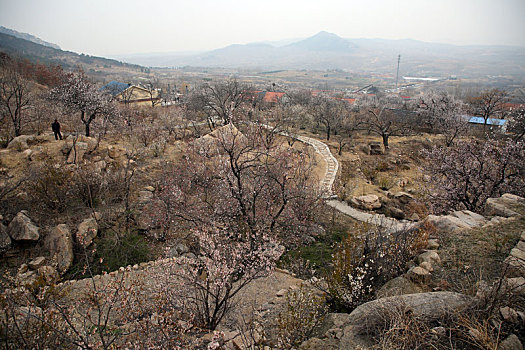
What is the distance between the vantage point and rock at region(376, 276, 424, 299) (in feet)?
19.5

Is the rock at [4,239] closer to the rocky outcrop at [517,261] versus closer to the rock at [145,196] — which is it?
the rock at [145,196]

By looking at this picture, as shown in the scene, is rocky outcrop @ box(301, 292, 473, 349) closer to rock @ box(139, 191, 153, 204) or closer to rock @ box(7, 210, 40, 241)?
rock @ box(7, 210, 40, 241)

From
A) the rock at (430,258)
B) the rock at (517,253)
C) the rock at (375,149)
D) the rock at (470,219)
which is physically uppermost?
the rock at (517,253)

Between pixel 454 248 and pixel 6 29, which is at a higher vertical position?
pixel 6 29

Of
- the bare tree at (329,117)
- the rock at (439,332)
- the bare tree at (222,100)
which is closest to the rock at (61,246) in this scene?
the rock at (439,332)

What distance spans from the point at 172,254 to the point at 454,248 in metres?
8.16

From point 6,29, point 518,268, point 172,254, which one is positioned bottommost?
point 172,254

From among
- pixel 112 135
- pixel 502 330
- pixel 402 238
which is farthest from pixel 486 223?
pixel 112 135

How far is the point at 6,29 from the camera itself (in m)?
150

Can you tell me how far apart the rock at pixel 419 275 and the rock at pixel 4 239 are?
442 inches

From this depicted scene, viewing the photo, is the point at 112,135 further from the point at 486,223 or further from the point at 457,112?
the point at 457,112

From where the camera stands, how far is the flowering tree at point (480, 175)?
11.0 m

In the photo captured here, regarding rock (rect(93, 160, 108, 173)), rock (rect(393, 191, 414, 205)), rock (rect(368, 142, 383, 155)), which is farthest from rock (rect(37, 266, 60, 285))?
rock (rect(368, 142, 383, 155))

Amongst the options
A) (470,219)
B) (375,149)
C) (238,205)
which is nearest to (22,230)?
(238,205)
